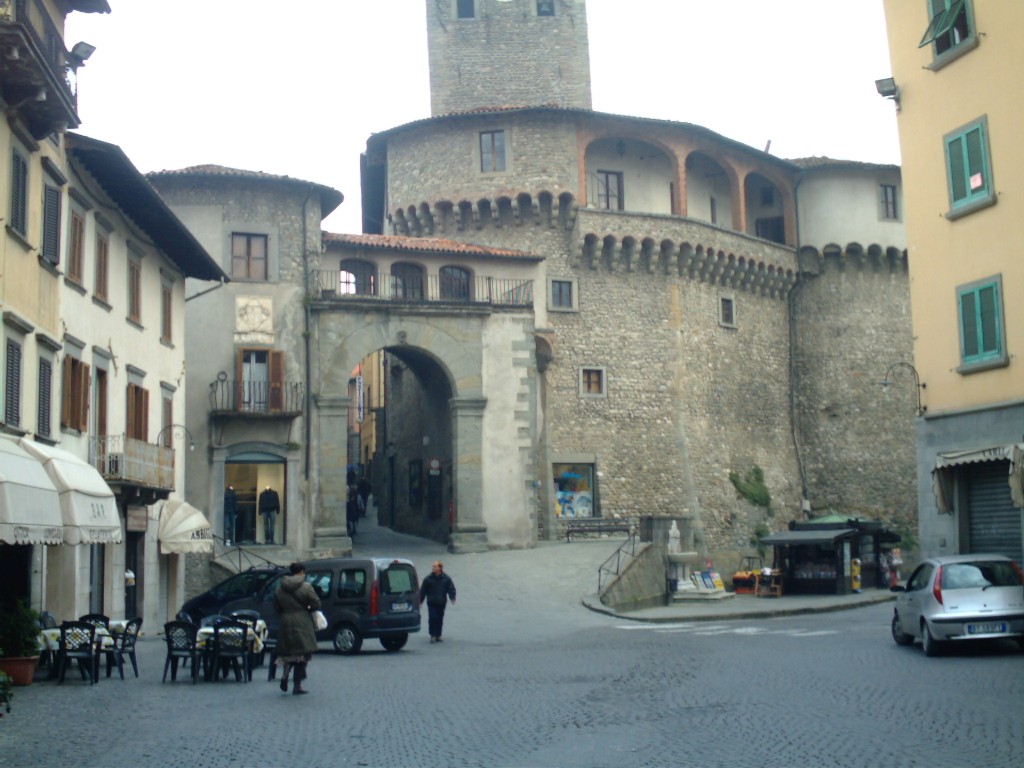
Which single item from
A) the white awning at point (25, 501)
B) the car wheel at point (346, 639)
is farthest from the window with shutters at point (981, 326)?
the white awning at point (25, 501)

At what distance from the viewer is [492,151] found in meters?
43.6

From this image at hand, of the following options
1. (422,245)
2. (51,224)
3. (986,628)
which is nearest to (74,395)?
(51,224)

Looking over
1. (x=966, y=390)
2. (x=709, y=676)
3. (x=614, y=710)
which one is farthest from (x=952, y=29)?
(x=614, y=710)

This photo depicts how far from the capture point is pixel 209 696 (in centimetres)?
1474

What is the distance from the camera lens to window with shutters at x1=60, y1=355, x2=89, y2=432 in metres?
21.7

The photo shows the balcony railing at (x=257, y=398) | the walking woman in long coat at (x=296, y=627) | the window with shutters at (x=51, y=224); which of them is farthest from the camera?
the balcony railing at (x=257, y=398)

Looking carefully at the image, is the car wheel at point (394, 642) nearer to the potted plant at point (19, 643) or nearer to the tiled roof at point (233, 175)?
the potted plant at point (19, 643)

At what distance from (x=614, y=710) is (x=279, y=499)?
23762 millimetres

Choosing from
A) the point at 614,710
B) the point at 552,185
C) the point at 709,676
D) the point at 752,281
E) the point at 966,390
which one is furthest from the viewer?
the point at 752,281

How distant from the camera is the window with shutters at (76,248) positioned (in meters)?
22.3

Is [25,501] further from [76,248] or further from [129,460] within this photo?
[129,460]

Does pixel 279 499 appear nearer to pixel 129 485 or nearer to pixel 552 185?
pixel 129 485

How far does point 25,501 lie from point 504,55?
37.3 meters

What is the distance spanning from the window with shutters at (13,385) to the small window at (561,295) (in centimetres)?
2558
